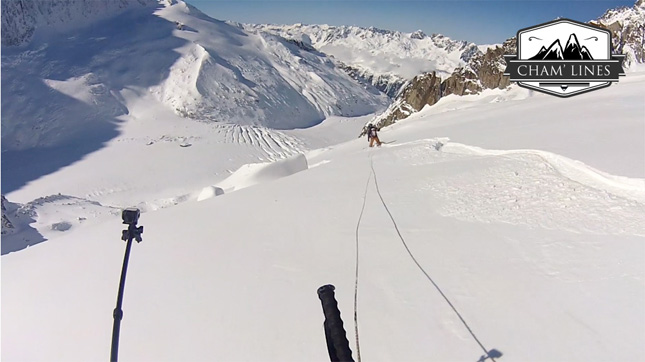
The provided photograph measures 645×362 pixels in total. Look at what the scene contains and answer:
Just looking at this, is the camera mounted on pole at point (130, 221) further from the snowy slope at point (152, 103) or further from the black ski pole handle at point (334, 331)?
the snowy slope at point (152, 103)

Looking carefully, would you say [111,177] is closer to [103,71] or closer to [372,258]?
[103,71]

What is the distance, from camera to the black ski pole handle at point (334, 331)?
1911 mm

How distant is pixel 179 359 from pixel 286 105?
82.7 metres

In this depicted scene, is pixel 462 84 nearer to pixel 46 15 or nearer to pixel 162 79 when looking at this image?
pixel 162 79

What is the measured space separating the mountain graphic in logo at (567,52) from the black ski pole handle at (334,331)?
63.2ft

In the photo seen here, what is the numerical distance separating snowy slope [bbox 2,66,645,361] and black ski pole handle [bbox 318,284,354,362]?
153 centimetres

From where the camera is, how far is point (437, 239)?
5273 millimetres

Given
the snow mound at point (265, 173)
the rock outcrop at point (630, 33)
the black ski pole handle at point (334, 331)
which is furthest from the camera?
the rock outcrop at point (630, 33)

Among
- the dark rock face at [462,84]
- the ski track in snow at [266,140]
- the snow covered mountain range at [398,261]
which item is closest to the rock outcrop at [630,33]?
the dark rock face at [462,84]

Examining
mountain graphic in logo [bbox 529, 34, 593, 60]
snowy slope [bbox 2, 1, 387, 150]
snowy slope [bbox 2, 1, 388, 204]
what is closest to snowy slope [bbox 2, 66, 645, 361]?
mountain graphic in logo [bbox 529, 34, 593, 60]

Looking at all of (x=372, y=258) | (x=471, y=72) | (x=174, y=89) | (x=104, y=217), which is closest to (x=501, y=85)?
(x=471, y=72)

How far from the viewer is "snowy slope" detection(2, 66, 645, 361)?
3.48m

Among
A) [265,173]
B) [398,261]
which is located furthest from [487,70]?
[398,261]

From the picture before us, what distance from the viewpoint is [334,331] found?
1930 millimetres
